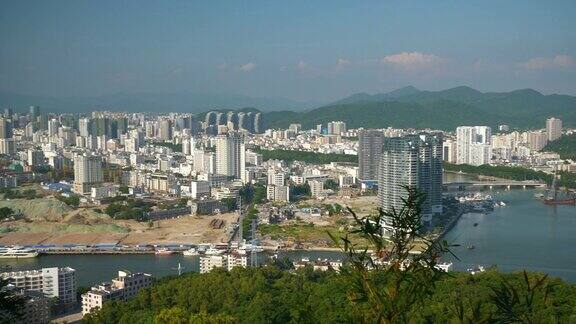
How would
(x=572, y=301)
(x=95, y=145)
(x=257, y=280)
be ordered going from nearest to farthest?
1. (x=572, y=301)
2. (x=257, y=280)
3. (x=95, y=145)

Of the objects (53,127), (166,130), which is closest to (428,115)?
(166,130)

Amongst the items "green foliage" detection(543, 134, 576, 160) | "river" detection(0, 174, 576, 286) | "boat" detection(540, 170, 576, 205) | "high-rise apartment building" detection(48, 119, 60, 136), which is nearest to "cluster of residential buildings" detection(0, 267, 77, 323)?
"river" detection(0, 174, 576, 286)

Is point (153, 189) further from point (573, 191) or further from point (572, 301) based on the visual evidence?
point (572, 301)

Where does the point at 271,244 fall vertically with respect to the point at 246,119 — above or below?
below

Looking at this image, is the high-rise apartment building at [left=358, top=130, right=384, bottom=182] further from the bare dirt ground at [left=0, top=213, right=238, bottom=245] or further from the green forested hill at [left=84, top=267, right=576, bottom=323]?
the green forested hill at [left=84, top=267, right=576, bottom=323]

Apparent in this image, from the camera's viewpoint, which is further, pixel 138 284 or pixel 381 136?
pixel 381 136

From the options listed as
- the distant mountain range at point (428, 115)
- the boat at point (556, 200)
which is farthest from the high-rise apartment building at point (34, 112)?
the boat at point (556, 200)

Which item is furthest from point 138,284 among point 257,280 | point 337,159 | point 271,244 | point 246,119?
point 246,119

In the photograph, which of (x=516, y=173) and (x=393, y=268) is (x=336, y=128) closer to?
(x=516, y=173)
